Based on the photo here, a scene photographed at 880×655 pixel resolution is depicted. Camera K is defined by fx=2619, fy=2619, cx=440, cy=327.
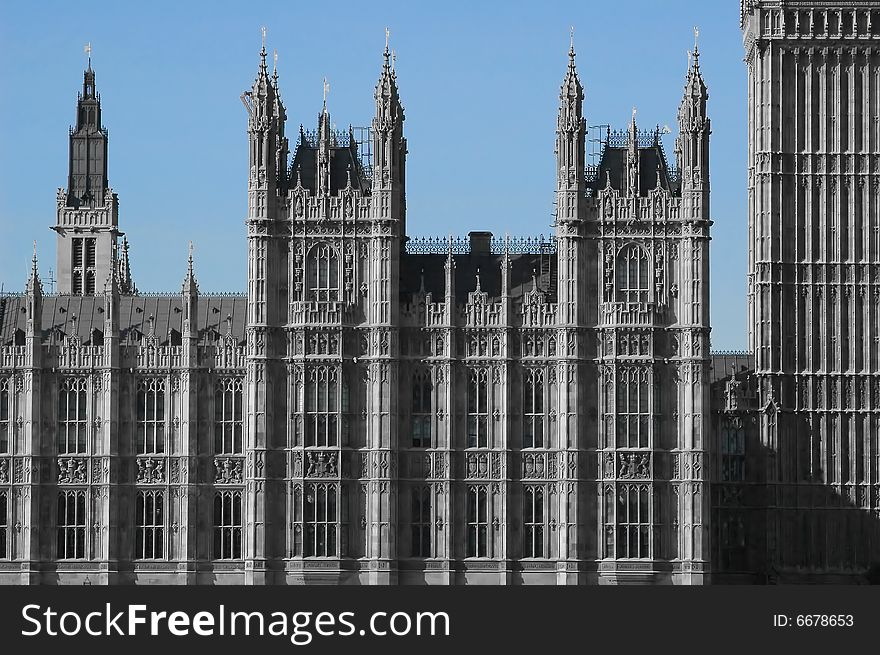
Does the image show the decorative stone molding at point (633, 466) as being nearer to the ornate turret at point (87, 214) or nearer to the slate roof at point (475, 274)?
the slate roof at point (475, 274)

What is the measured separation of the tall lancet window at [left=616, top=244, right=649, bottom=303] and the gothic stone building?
13 cm

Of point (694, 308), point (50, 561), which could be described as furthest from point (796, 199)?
point (50, 561)

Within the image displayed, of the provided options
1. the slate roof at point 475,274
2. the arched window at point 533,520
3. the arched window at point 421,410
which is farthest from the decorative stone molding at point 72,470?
the arched window at point 533,520

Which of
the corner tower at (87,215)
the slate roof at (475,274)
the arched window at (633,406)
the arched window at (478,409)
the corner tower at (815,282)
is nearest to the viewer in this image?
the arched window at (633,406)

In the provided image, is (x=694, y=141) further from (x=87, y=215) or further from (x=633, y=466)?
(x=87, y=215)

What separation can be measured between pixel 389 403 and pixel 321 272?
685 cm

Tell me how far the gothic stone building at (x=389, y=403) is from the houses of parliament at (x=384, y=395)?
10cm

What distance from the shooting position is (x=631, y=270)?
12044cm

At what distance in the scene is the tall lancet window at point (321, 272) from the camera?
120 meters

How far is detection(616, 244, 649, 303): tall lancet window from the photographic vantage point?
395 ft

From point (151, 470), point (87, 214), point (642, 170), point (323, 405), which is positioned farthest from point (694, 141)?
point (87, 214)

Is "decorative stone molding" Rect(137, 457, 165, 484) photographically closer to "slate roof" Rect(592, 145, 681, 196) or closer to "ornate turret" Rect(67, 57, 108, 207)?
"slate roof" Rect(592, 145, 681, 196)

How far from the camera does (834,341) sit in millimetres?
129750

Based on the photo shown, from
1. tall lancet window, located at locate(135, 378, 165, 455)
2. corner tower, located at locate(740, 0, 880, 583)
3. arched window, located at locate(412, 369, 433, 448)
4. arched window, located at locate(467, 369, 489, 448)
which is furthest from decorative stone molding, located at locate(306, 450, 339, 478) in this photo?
corner tower, located at locate(740, 0, 880, 583)
